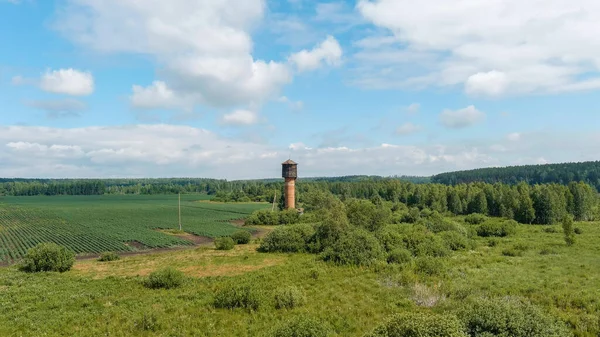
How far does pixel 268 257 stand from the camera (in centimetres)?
4491

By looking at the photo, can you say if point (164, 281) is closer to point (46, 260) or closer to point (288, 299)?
point (288, 299)

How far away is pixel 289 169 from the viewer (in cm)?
9331

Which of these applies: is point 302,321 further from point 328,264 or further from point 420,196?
point 420,196

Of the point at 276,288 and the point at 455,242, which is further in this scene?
the point at 455,242

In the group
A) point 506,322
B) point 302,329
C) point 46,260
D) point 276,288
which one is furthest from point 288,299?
point 46,260

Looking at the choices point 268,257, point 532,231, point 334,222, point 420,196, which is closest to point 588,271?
point 334,222

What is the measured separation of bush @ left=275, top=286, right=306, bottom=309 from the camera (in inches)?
860

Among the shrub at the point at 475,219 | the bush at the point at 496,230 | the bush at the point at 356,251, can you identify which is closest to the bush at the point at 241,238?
the bush at the point at 356,251

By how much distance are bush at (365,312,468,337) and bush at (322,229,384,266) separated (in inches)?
848

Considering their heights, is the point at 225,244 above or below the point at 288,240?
below

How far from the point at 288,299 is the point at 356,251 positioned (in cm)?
1608

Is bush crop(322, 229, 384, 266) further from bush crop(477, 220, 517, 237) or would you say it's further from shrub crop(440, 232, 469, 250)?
bush crop(477, 220, 517, 237)

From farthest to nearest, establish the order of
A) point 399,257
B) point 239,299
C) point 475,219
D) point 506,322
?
point 475,219
point 399,257
point 239,299
point 506,322

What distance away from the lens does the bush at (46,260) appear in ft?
122
